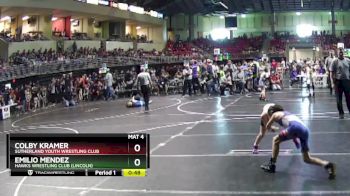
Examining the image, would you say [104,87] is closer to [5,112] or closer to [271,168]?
[5,112]

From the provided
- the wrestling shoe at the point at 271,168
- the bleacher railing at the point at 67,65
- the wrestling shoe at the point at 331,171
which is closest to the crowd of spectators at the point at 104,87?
the bleacher railing at the point at 67,65

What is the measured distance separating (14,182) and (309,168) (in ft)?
16.3

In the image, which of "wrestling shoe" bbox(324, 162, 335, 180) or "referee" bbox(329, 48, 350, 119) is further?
"referee" bbox(329, 48, 350, 119)

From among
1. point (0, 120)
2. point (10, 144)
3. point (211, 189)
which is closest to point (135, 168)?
point (10, 144)

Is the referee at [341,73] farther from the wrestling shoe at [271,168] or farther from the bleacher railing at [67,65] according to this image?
the bleacher railing at [67,65]

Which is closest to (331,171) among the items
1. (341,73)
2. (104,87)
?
(341,73)

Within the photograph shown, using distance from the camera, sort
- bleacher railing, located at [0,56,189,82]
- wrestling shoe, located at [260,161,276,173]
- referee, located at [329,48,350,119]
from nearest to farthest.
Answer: wrestling shoe, located at [260,161,276,173] < referee, located at [329,48,350,119] < bleacher railing, located at [0,56,189,82]

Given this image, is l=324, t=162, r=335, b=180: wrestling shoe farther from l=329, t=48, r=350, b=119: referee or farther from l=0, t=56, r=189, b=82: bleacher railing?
l=0, t=56, r=189, b=82: bleacher railing

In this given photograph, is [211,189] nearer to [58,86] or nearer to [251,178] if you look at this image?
[251,178]

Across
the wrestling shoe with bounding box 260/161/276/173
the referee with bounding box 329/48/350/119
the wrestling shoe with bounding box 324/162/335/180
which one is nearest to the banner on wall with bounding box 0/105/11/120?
the referee with bounding box 329/48/350/119
